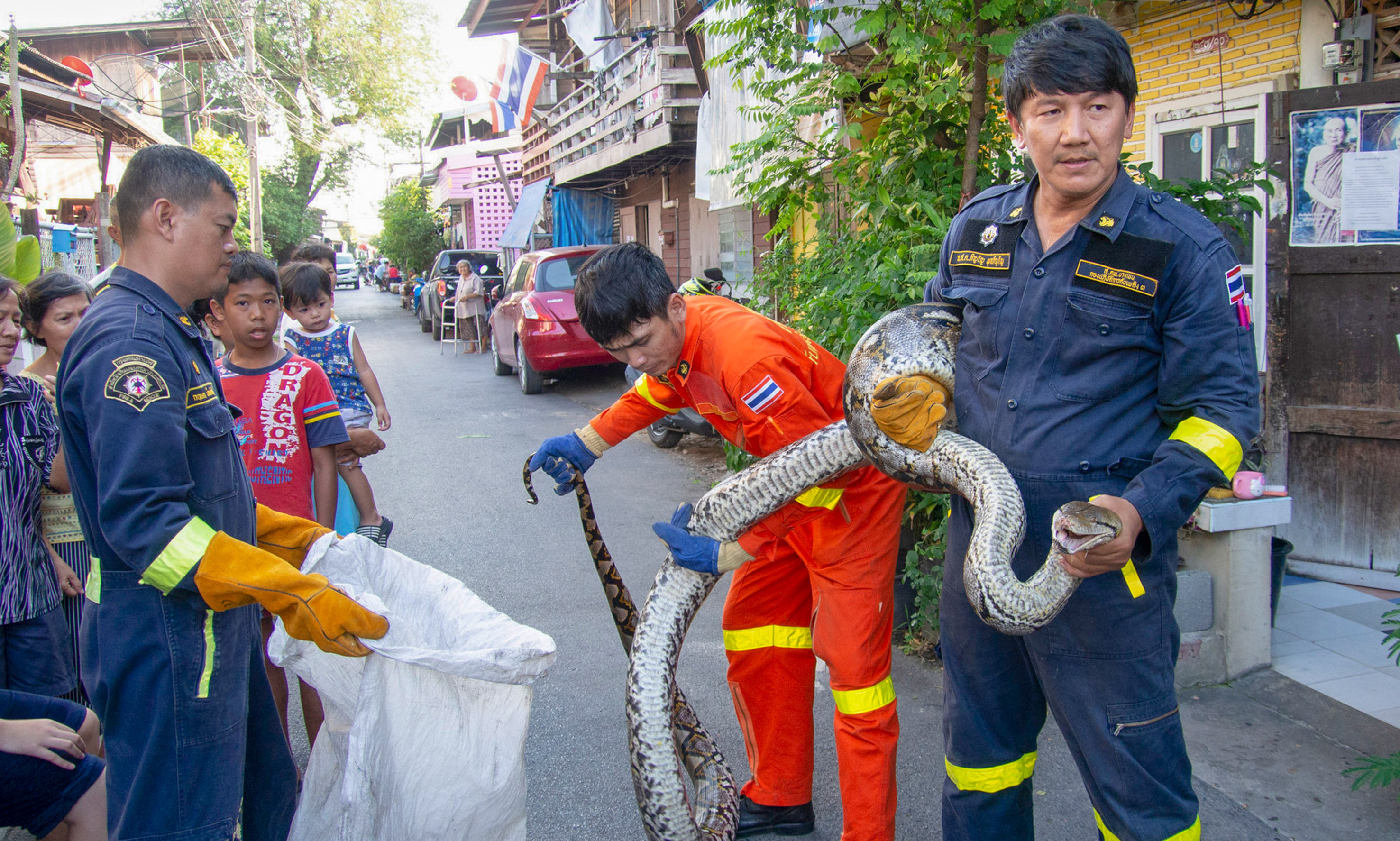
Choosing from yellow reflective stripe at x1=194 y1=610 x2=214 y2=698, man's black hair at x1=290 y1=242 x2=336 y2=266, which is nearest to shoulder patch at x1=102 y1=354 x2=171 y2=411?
yellow reflective stripe at x1=194 y1=610 x2=214 y2=698

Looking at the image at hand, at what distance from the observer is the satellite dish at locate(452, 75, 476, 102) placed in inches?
1170

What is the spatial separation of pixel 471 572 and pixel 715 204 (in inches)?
200

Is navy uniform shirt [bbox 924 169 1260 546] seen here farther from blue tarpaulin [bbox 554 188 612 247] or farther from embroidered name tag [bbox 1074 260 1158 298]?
blue tarpaulin [bbox 554 188 612 247]

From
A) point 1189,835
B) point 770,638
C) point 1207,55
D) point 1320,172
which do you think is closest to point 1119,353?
point 1189,835

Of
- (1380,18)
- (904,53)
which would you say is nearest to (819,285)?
(904,53)

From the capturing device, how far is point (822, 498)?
8.30ft

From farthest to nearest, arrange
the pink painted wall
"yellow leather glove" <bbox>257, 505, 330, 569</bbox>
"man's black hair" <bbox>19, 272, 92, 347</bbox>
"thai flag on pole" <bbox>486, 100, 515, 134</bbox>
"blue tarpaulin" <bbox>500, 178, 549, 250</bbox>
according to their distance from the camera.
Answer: the pink painted wall → "blue tarpaulin" <bbox>500, 178, 549, 250</bbox> → "thai flag on pole" <bbox>486, 100, 515, 134</bbox> → "man's black hair" <bbox>19, 272, 92, 347</bbox> → "yellow leather glove" <bbox>257, 505, 330, 569</bbox>

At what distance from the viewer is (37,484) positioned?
2.88m

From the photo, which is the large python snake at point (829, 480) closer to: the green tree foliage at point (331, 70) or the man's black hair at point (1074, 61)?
the man's black hair at point (1074, 61)

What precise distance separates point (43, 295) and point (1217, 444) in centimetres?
402

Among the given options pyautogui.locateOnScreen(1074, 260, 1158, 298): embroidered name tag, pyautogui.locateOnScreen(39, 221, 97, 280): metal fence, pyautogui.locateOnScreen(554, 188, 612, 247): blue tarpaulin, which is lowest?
pyautogui.locateOnScreen(1074, 260, 1158, 298): embroidered name tag

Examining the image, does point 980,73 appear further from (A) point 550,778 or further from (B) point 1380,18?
(A) point 550,778

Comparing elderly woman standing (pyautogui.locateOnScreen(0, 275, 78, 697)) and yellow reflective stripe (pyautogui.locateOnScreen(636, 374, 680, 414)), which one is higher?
yellow reflective stripe (pyautogui.locateOnScreen(636, 374, 680, 414))

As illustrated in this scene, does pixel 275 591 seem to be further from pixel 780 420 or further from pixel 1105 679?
pixel 1105 679
